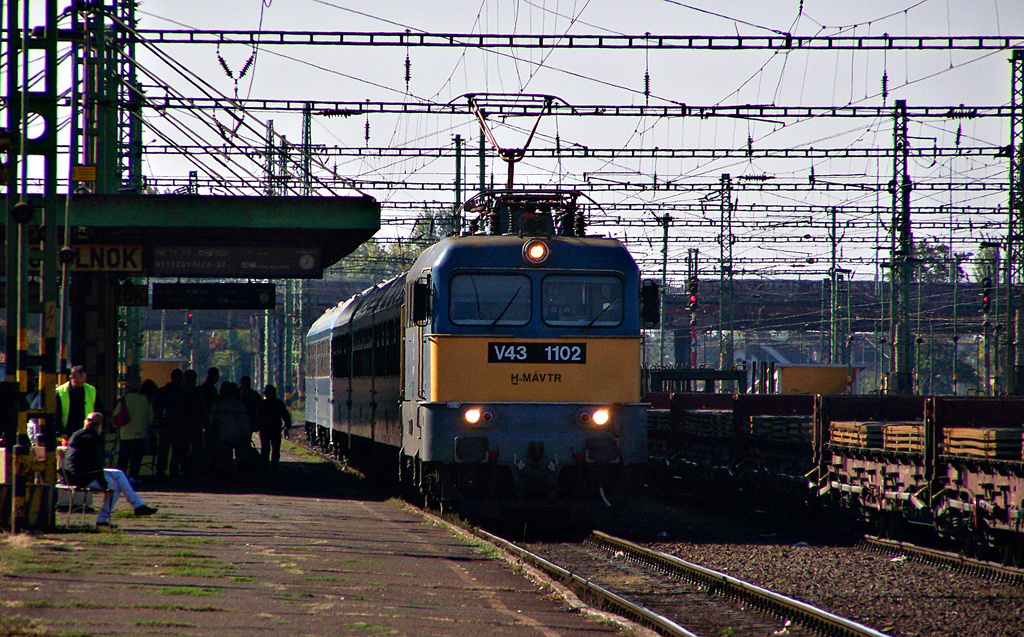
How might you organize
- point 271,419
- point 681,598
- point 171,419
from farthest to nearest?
point 271,419 → point 171,419 → point 681,598

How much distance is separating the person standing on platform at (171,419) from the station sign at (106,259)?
1.77 meters

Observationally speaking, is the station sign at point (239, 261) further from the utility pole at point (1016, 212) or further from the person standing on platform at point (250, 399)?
the utility pole at point (1016, 212)

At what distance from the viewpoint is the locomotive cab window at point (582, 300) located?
13.8 meters

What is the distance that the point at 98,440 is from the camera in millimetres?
12680

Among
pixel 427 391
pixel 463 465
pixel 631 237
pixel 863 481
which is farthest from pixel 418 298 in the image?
pixel 631 237

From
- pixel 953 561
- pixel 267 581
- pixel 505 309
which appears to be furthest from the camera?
pixel 505 309

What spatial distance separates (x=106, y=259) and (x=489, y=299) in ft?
26.0

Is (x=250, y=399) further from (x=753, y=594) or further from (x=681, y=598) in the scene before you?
(x=753, y=594)

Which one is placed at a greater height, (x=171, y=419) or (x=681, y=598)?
(x=171, y=419)

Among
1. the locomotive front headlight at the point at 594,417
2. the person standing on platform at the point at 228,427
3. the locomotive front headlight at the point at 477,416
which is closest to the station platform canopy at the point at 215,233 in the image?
the person standing on platform at the point at 228,427

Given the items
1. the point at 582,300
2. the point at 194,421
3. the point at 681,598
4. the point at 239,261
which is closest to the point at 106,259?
the point at 239,261

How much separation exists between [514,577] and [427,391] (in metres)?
3.67

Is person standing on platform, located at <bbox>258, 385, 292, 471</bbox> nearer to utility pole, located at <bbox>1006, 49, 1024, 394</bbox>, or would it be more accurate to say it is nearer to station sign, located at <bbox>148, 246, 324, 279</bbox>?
station sign, located at <bbox>148, 246, 324, 279</bbox>

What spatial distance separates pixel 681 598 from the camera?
9.93 metres
